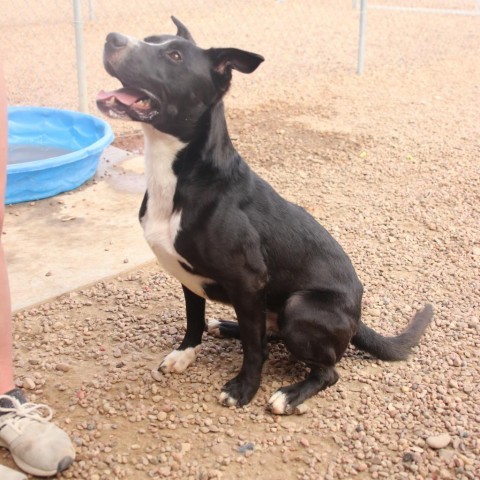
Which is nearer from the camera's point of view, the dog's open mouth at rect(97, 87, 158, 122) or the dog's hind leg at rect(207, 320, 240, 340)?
the dog's open mouth at rect(97, 87, 158, 122)

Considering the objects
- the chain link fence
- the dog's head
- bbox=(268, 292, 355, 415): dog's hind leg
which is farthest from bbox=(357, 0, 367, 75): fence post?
bbox=(268, 292, 355, 415): dog's hind leg

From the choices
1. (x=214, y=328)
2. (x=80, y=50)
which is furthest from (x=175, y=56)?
(x=80, y=50)

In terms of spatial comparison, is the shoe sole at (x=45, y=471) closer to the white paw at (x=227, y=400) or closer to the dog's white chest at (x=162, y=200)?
the white paw at (x=227, y=400)

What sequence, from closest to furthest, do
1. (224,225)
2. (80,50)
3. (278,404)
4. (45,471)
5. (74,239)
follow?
(45,471) → (224,225) → (278,404) → (74,239) → (80,50)

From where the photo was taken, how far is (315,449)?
260 cm

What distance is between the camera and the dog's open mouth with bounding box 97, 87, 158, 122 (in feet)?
8.39

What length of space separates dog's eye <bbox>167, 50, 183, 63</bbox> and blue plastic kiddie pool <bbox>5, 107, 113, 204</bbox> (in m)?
2.26

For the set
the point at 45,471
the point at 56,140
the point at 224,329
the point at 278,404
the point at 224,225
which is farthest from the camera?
the point at 56,140

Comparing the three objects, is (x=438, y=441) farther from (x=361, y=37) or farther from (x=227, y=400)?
(x=361, y=37)

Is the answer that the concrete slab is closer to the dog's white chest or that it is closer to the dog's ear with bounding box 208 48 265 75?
the dog's white chest

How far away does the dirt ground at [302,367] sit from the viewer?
2.55 metres

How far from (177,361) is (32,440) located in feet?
2.47

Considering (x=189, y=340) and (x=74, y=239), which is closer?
(x=189, y=340)

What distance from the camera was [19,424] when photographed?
254 cm
